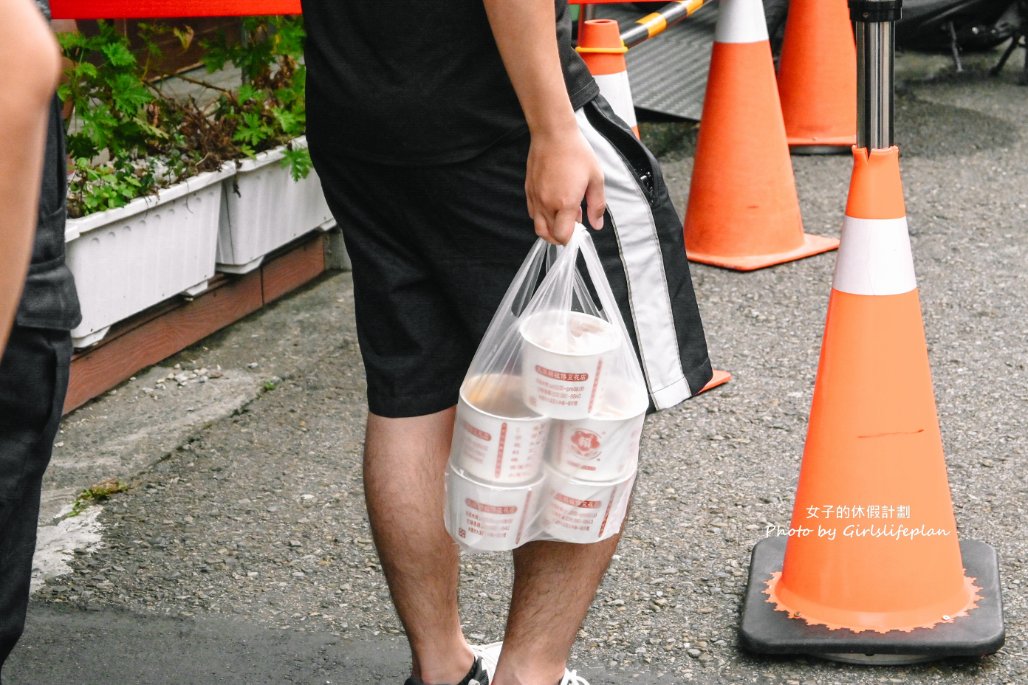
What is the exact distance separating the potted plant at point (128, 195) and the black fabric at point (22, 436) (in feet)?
6.15

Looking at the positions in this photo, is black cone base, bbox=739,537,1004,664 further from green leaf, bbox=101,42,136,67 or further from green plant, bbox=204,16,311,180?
green leaf, bbox=101,42,136,67

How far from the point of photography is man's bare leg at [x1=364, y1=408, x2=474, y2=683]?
217 centimetres

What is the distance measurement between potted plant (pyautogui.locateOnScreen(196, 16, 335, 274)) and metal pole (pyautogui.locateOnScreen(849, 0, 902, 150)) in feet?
7.16

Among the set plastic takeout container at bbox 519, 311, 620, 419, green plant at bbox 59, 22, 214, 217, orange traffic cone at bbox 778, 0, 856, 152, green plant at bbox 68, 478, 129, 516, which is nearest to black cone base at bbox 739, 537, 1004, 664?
plastic takeout container at bbox 519, 311, 620, 419

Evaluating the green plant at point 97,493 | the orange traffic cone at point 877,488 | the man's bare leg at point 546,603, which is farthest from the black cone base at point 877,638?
the green plant at point 97,493

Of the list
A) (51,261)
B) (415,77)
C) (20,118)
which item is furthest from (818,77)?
(20,118)

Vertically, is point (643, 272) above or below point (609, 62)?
above

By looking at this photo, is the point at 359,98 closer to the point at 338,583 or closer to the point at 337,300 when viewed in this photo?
the point at 338,583

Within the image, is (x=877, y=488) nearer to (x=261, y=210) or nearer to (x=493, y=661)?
(x=493, y=661)

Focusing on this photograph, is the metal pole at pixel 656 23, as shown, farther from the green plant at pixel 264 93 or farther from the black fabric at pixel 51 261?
the black fabric at pixel 51 261

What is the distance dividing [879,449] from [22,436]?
1545mm

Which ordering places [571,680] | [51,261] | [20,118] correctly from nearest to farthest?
1. [20,118]
2. [51,261]
3. [571,680]

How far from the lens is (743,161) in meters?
4.95

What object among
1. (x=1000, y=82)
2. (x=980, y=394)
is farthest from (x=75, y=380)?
(x=1000, y=82)
